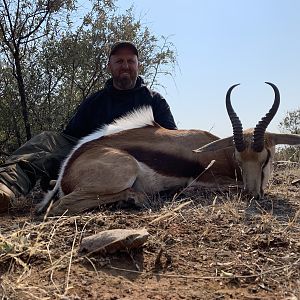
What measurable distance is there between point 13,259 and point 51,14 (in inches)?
287

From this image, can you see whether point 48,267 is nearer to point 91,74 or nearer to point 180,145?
point 180,145

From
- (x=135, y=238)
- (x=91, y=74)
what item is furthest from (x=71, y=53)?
(x=135, y=238)

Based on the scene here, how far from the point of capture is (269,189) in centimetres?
504

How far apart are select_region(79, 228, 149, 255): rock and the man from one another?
199 centimetres

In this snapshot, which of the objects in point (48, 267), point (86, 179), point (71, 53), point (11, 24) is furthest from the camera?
point (71, 53)

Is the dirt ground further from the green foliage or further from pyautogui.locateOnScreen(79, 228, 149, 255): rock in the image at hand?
the green foliage

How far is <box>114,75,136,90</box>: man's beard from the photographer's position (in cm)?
643

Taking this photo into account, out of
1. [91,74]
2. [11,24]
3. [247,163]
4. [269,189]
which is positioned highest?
[11,24]

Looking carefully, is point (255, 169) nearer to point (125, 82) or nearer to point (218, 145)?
point (218, 145)

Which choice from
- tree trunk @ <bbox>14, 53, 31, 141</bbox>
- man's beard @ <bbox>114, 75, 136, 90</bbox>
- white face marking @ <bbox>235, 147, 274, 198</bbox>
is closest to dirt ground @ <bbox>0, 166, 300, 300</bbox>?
white face marking @ <bbox>235, 147, 274, 198</bbox>

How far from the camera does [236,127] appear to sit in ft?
15.8

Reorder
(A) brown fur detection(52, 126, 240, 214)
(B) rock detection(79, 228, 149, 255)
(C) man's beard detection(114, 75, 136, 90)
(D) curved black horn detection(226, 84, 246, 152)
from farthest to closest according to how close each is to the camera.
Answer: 1. (C) man's beard detection(114, 75, 136, 90)
2. (D) curved black horn detection(226, 84, 246, 152)
3. (A) brown fur detection(52, 126, 240, 214)
4. (B) rock detection(79, 228, 149, 255)

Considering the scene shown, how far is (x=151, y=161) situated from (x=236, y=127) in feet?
3.10

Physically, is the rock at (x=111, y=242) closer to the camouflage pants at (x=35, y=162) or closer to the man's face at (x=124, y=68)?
the camouflage pants at (x=35, y=162)
